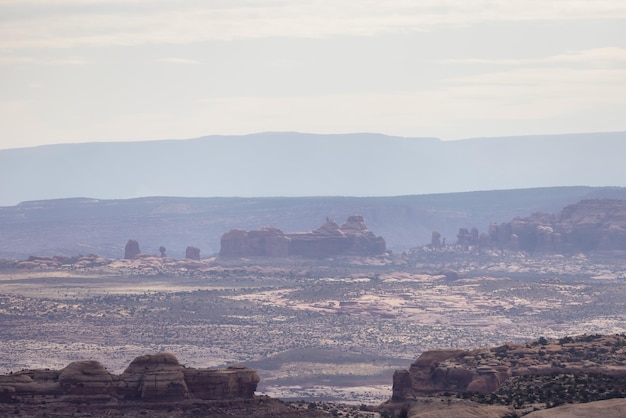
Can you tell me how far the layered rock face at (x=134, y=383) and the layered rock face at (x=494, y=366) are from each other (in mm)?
8157

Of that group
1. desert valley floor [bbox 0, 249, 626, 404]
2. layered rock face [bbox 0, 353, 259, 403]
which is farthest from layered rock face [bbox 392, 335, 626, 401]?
desert valley floor [bbox 0, 249, 626, 404]

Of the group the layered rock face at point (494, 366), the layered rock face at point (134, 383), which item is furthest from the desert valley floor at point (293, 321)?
the layered rock face at point (134, 383)

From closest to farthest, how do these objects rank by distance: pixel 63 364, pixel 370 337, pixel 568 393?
pixel 568 393, pixel 63 364, pixel 370 337

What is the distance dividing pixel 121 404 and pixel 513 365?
59.5ft

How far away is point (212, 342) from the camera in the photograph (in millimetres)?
147250

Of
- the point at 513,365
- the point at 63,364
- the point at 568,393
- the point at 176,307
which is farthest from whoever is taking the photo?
the point at 176,307

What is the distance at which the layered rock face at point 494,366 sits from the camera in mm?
76125

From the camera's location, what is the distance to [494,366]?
77.5m

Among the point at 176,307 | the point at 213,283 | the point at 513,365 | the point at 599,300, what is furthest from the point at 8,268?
the point at 513,365

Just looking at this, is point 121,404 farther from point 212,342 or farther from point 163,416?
point 212,342

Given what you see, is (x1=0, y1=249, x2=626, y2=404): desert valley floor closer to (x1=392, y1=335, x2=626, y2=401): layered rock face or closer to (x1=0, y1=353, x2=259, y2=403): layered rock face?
(x1=392, y1=335, x2=626, y2=401): layered rock face

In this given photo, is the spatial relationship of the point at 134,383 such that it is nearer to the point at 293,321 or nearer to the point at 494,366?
the point at 494,366

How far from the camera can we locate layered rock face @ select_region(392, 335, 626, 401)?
→ 76.1 m

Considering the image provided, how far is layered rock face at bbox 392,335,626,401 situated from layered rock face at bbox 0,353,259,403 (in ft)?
26.8
